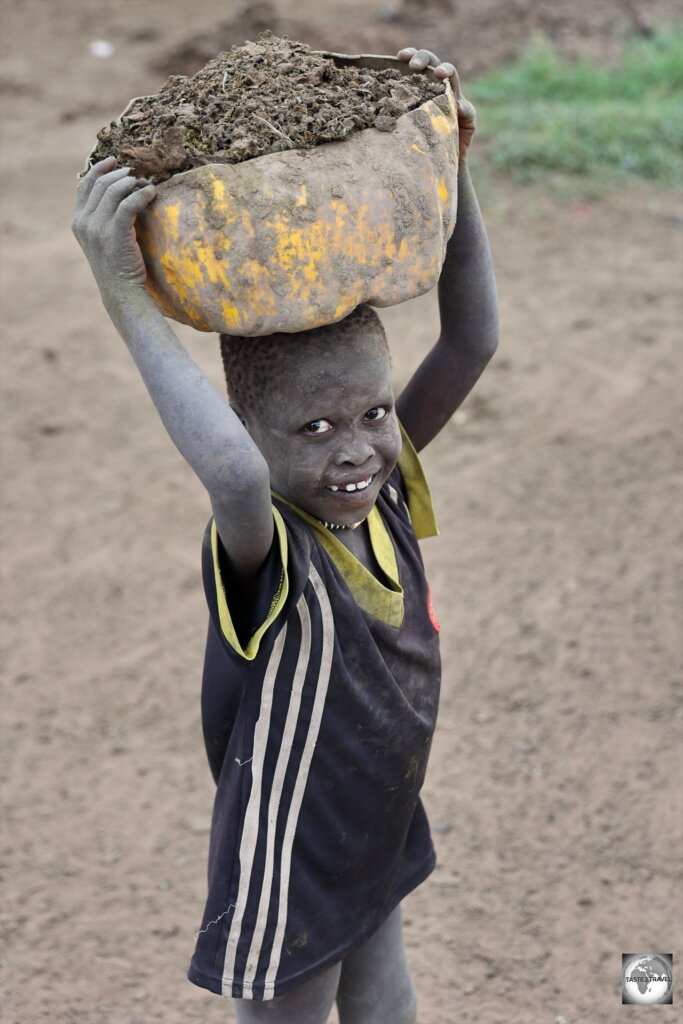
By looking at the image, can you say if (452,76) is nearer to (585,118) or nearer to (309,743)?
(309,743)

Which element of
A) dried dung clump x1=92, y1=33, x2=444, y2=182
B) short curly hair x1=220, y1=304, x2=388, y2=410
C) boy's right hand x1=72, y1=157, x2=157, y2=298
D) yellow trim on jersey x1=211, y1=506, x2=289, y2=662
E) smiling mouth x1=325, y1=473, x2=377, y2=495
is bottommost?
yellow trim on jersey x1=211, y1=506, x2=289, y2=662

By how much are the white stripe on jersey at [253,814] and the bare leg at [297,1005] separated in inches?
6.0

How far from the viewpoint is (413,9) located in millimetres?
10875

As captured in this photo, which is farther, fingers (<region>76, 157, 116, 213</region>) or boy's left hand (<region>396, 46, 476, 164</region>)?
boy's left hand (<region>396, 46, 476, 164</region>)

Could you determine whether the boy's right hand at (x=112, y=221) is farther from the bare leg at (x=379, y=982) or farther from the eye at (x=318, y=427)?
the bare leg at (x=379, y=982)

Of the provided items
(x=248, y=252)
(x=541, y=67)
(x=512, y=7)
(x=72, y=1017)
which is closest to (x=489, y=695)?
(x=72, y=1017)

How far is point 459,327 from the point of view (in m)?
2.19

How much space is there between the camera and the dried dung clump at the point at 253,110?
167 centimetres

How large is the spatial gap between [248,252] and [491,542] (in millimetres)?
3169

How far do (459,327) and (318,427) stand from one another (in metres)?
0.48

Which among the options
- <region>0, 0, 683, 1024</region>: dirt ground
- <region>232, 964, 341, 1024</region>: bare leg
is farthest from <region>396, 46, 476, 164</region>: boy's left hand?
<region>0, 0, 683, 1024</region>: dirt ground

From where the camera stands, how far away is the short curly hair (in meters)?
1.79

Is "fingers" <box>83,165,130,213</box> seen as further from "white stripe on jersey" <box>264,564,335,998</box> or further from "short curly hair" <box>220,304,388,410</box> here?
"white stripe on jersey" <box>264,564,335,998</box>

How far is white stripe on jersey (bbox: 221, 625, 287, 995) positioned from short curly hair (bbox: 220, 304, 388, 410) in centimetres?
38
